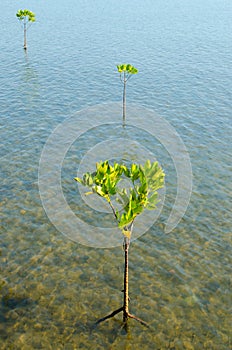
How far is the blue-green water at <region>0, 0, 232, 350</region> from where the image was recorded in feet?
62.0

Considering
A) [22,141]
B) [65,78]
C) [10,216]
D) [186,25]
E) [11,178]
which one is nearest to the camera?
[10,216]

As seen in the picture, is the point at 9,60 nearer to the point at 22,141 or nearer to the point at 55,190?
the point at 22,141

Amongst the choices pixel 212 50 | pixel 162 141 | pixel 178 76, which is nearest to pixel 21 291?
pixel 162 141

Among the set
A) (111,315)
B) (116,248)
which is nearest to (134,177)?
(111,315)

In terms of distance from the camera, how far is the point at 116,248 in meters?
24.6

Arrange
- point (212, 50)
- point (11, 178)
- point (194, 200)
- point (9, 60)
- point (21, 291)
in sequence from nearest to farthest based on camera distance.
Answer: point (21, 291)
point (194, 200)
point (11, 178)
point (9, 60)
point (212, 50)

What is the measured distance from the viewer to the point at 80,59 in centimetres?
6462

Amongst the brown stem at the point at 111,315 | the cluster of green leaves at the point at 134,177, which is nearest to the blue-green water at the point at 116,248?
the brown stem at the point at 111,315

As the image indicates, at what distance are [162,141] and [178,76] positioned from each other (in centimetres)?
2358

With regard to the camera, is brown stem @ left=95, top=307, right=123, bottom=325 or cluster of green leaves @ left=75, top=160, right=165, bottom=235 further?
brown stem @ left=95, top=307, right=123, bottom=325

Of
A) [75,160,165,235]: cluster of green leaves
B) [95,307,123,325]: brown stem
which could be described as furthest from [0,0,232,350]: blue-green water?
[75,160,165,235]: cluster of green leaves

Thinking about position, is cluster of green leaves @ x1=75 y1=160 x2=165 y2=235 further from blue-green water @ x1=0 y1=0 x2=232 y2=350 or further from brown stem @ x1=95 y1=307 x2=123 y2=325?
blue-green water @ x1=0 y1=0 x2=232 y2=350

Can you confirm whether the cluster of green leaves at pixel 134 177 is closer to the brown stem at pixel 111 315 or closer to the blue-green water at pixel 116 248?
the brown stem at pixel 111 315

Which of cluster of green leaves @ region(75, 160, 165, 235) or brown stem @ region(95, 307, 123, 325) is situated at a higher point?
cluster of green leaves @ region(75, 160, 165, 235)
